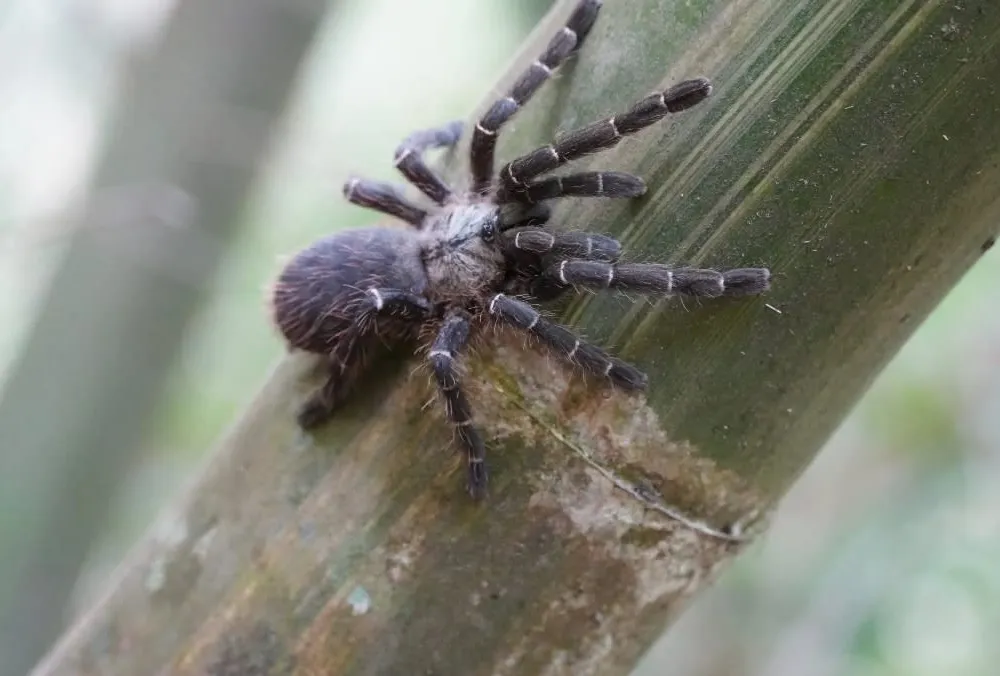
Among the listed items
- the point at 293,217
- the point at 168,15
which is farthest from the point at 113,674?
the point at 293,217

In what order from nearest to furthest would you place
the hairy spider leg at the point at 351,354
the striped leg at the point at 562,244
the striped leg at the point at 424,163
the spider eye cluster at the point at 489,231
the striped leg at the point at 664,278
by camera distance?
the striped leg at the point at 664,278 → the striped leg at the point at 562,244 → the hairy spider leg at the point at 351,354 → the spider eye cluster at the point at 489,231 → the striped leg at the point at 424,163

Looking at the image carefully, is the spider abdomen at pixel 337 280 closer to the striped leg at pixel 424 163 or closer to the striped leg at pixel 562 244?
the striped leg at pixel 424 163

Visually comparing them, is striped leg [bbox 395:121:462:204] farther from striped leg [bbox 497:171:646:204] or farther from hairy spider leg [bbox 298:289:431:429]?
striped leg [bbox 497:171:646:204]

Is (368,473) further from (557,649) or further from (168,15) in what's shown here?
(168,15)

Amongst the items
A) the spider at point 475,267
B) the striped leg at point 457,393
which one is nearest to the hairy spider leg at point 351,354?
the spider at point 475,267

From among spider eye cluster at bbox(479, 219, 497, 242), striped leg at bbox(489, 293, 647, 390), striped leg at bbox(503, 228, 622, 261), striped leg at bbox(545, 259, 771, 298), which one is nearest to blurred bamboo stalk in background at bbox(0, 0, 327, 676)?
spider eye cluster at bbox(479, 219, 497, 242)

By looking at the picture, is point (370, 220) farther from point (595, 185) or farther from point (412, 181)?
point (595, 185)

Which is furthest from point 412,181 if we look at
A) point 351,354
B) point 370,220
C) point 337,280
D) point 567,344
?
point 370,220
